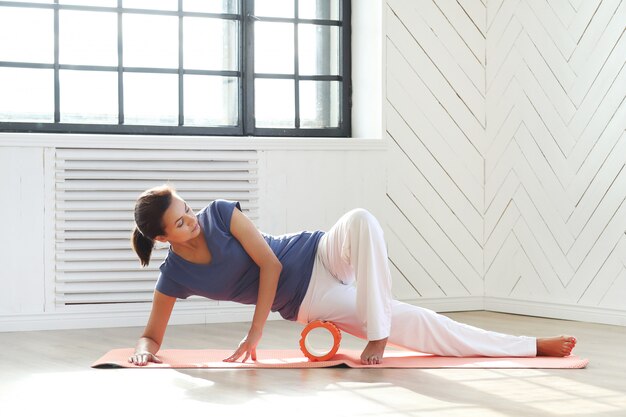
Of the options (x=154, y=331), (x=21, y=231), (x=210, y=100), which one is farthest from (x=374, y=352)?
(x=210, y=100)

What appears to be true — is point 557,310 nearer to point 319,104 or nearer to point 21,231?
point 319,104

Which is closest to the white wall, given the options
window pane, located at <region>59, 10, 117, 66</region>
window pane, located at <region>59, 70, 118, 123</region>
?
window pane, located at <region>59, 70, 118, 123</region>

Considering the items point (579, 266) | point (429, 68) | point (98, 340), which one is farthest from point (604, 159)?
point (98, 340)

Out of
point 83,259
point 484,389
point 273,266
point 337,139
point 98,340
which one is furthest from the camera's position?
point 337,139

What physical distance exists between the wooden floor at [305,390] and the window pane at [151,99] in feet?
5.10

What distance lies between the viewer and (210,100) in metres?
4.83

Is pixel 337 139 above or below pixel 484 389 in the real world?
above

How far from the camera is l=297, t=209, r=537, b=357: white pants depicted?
2.99 meters

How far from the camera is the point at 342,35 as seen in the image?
16.6 ft

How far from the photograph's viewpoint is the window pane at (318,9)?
4988 millimetres

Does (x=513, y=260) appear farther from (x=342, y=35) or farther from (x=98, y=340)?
(x=98, y=340)

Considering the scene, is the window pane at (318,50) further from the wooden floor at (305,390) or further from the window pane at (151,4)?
the wooden floor at (305,390)

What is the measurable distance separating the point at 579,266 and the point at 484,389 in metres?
1.99

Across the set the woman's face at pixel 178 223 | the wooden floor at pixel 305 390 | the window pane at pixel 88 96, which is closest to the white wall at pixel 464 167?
the window pane at pixel 88 96
